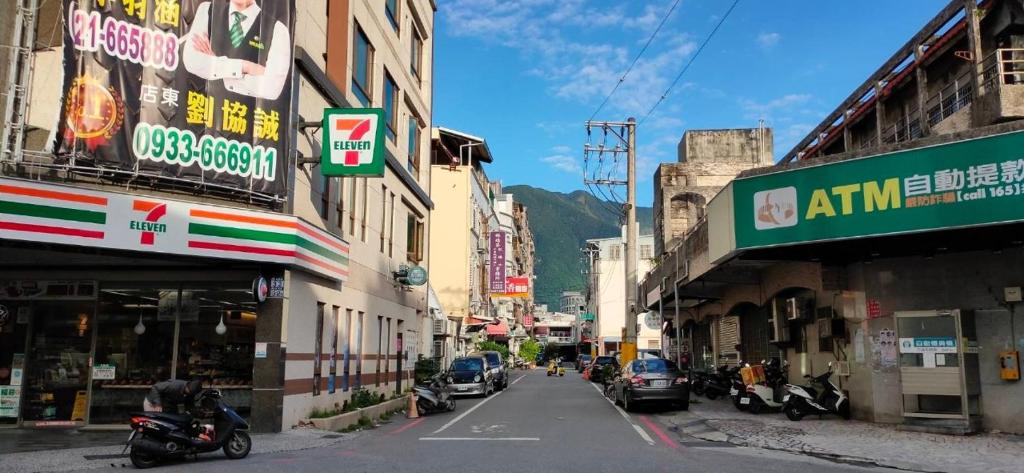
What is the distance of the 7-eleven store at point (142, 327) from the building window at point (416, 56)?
560 inches

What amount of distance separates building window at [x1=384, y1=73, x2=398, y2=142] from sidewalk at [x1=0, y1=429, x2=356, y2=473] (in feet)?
38.0

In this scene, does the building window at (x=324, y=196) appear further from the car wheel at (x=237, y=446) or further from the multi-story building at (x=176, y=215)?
the car wheel at (x=237, y=446)

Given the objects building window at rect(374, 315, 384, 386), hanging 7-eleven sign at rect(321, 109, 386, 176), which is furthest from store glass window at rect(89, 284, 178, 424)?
building window at rect(374, 315, 384, 386)

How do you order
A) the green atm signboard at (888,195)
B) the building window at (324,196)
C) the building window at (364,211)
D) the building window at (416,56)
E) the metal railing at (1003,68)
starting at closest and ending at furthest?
the green atm signboard at (888,195), the metal railing at (1003,68), the building window at (324,196), the building window at (364,211), the building window at (416,56)

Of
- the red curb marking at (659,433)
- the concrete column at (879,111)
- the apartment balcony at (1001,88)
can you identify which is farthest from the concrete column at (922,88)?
the red curb marking at (659,433)

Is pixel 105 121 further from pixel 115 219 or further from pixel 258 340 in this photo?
pixel 258 340

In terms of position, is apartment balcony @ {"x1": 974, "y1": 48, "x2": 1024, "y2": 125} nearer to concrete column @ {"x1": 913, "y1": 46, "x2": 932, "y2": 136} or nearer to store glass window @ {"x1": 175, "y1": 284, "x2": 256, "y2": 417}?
concrete column @ {"x1": 913, "y1": 46, "x2": 932, "y2": 136}

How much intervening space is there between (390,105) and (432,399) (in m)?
9.93

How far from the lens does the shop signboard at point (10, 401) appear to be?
15.1m

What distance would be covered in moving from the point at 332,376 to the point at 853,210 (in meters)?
12.2

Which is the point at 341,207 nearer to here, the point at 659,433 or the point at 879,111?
the point at 659,433

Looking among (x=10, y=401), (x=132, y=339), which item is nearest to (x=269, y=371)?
(x=132, y=339)

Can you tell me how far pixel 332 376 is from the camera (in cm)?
1831

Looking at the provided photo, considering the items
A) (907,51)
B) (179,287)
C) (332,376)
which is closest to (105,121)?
(179,287)
